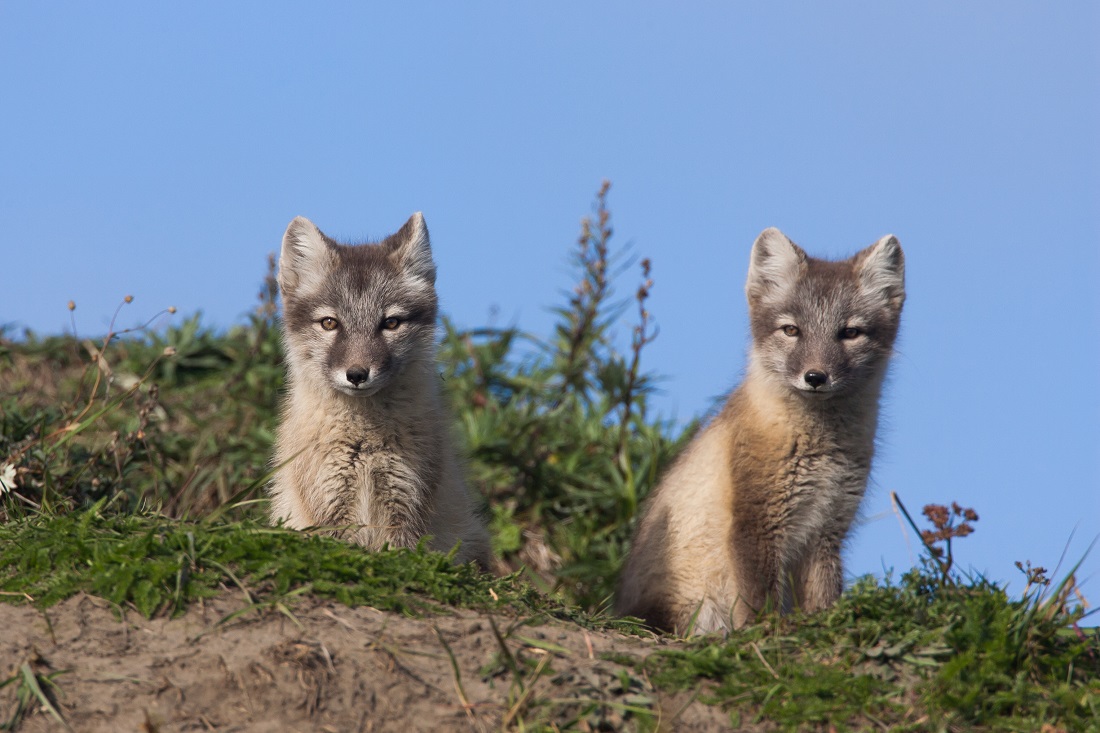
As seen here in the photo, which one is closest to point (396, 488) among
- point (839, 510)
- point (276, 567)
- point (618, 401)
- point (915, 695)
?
point (276, 567)

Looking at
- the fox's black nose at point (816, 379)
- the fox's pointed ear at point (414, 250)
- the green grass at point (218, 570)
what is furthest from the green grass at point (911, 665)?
the fox's pointed ear at point (414, 250)

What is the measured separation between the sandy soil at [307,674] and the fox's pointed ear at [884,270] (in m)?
2.94

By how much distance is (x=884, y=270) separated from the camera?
20.1 feet

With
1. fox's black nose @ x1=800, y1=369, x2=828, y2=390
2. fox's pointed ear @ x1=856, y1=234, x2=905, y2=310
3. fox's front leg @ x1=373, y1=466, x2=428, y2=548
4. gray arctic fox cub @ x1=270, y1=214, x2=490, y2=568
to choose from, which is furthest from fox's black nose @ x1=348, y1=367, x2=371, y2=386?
fox's pointed ear @ x1=856, y1=234, x2=905, y2=310

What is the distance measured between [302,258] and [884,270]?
10.7 feet

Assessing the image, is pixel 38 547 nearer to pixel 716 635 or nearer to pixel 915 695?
pixel 716 635

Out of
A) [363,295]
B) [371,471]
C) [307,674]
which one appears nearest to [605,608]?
[371,471]

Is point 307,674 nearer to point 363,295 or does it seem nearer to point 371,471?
point 371,471

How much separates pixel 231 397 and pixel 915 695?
272 inches

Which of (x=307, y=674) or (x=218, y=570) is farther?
(x=218, y=570)

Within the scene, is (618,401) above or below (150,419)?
above

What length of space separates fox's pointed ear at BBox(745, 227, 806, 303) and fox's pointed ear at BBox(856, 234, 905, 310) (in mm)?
348

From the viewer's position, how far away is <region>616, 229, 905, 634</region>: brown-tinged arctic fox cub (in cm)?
568

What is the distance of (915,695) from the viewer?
3.85m
